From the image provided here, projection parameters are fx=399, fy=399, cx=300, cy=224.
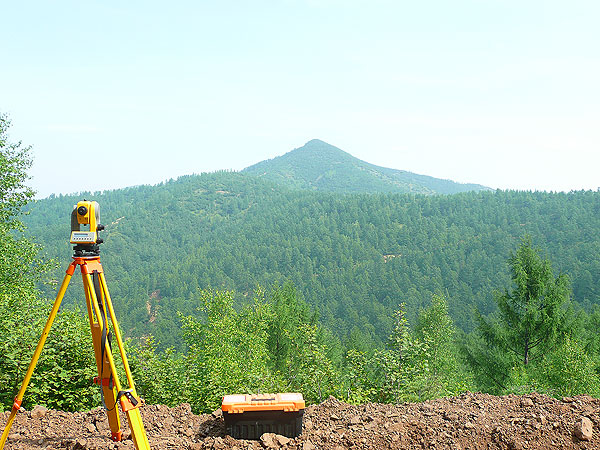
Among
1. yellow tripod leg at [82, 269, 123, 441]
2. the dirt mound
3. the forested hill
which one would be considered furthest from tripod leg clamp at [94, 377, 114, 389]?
the forested hill

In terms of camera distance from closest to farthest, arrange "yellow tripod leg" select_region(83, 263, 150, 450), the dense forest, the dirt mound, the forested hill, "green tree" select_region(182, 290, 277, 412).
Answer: "yellow tripod leg" select_region(83, 263, 150, 450)
the dirt mound
the dense forest
"green tree" select_region(182, 290, 277, 412)
the forested hill

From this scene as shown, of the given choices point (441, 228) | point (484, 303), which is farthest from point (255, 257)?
point (484, 303)

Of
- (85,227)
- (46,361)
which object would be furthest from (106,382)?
(46,361)

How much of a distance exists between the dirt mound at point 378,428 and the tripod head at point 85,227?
7.22ft

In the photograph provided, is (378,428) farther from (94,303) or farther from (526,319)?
(526,319)

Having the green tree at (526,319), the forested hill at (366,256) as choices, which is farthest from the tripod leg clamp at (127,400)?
the forested hill at (366,256)

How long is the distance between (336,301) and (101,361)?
104879mm

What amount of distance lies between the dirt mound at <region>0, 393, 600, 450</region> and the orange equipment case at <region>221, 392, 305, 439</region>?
0.14 m

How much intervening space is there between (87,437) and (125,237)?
190 m

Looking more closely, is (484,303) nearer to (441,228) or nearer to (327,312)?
(327,312)

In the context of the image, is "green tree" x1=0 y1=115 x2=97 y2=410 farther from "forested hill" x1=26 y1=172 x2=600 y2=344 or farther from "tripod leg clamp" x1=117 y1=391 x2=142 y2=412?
"forested hill" x1=26 y1=172 x2=600 y2=344

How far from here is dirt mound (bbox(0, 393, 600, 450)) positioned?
4387mm

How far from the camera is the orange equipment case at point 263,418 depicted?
462 centimetres

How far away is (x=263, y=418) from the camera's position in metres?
4.66
